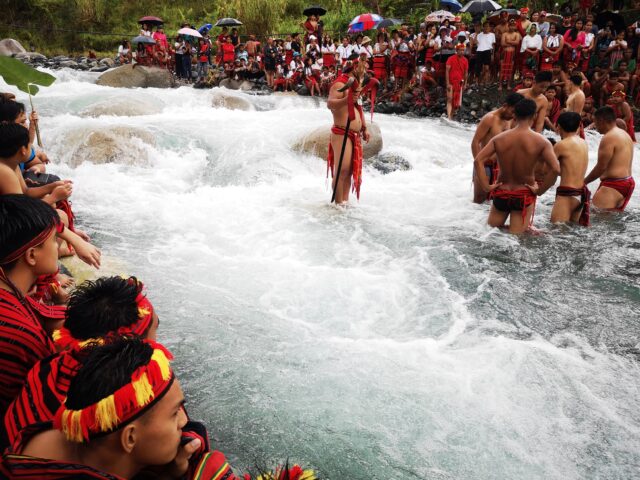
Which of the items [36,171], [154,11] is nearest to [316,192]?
[36,171]

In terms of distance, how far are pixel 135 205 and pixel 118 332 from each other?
497 cm

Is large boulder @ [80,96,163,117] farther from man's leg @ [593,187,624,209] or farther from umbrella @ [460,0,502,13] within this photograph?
man's leg @ [593,187,624,209]

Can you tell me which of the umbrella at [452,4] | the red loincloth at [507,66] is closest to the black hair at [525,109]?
the red loincloth at [507,66]

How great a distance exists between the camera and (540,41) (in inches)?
474

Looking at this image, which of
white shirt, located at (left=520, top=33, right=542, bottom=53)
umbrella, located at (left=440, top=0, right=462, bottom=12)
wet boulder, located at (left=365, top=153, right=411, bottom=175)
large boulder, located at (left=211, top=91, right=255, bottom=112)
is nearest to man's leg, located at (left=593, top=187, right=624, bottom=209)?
wet boulder, located at (left=365, top=153, right=411, bottom=175)

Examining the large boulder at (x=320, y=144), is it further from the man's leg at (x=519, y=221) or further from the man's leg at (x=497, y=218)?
the man's leg at (x=519, y=221)

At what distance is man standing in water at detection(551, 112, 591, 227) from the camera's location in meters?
5.30

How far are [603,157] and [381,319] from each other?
11.4ft

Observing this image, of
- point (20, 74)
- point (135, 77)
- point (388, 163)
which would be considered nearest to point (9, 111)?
point (20, 74)

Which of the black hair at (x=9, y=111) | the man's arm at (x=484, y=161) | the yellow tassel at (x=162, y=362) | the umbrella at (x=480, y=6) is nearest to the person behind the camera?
the yellow tassel at (x=162, y=362)

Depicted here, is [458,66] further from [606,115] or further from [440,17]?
[606,115]

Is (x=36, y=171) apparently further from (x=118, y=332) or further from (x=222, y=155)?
(x=222, y=155)

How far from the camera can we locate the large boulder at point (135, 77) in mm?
15398

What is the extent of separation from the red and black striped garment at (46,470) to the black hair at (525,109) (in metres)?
4.72
